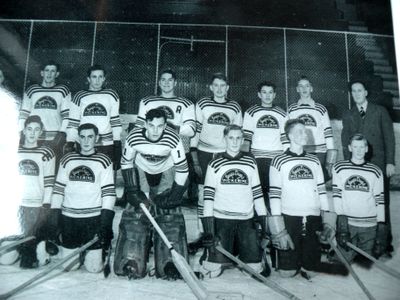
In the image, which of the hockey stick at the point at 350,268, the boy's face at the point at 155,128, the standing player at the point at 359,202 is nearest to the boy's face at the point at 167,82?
the boy's face at the point at 155,128

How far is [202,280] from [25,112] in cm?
158

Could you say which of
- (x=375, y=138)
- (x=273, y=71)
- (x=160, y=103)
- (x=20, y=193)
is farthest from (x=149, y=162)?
(x=273, y=71)

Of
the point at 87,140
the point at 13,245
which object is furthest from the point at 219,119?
the point at 13,245

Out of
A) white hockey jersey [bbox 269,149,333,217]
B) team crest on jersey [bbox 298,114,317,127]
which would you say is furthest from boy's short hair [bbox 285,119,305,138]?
team crest on jersey [bbox 298,114,317,127]

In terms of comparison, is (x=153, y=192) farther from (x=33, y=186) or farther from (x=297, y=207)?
(x=297, y=207)

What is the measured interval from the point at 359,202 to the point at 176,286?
4.21 feet

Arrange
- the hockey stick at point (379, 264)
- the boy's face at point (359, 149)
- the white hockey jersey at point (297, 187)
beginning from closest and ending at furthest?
the hockey stick at point (379, 264) < the white hockey jersey at point (297, 187) < the boy's face at point (359, 149)

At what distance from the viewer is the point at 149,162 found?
214cm

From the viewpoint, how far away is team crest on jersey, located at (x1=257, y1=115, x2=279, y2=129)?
94.6 inches

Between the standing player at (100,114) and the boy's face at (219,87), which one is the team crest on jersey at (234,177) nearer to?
the boy's face at (219,87)

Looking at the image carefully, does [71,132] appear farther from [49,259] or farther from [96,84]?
[49,259]

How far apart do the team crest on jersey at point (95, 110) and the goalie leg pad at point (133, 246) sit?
2.69 ft

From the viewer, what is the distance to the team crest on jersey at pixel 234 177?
206 cm

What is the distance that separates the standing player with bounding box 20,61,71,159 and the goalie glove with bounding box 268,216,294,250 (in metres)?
1.51
